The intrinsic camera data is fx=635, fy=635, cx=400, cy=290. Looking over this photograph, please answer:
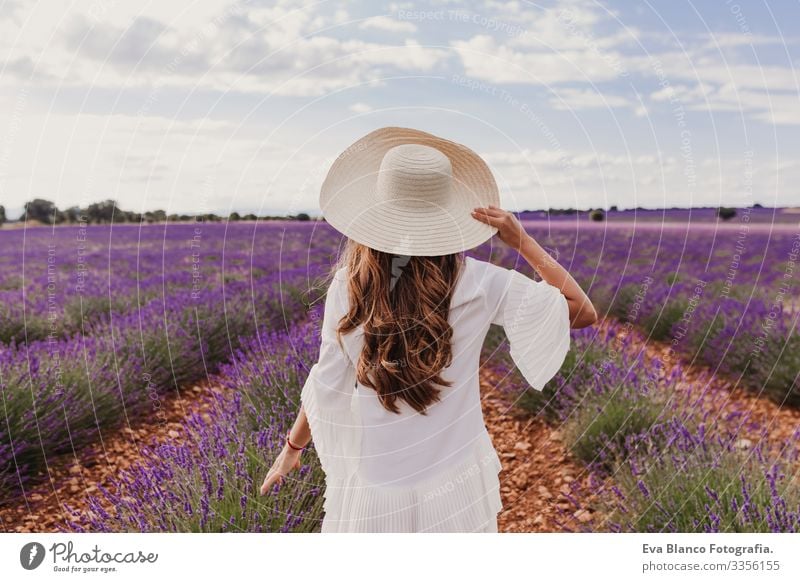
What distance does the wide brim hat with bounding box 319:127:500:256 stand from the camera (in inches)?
67.2

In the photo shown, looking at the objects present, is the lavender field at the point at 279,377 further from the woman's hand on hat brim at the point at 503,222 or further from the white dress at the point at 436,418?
the woman's hand on hat brim at the point at 503,222

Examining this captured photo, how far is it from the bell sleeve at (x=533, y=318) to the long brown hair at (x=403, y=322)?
149mm

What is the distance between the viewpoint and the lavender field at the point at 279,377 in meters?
2.54

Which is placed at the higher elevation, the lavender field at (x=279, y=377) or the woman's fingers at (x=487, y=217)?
the woman's fingers at (x=487, y=217)

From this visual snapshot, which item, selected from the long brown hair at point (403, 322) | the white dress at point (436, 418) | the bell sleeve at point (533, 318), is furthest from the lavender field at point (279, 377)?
the bell sleeve at point (533, 318)

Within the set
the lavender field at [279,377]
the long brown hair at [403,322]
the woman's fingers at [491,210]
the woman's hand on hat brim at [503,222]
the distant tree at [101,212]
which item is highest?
the distant tree at [101,212]

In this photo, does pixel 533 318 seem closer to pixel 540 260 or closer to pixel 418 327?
pixel 540 260

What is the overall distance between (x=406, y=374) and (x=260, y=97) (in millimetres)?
1680

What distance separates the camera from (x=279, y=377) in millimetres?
3707

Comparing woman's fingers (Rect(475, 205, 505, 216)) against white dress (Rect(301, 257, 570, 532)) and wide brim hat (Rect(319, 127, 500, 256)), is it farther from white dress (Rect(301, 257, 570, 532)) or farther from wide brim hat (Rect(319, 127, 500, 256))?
white dress (Rect(301, 257, 570, 532))

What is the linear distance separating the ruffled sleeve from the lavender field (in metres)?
0.71

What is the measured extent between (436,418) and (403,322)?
11.5 inches

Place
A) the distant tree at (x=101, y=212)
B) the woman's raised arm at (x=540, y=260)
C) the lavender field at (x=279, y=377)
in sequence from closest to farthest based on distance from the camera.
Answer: the woman's raised arm at (x=540, y=260), the lavender field at (x=279, y=377), the distant tree at (x=101, y=212)
